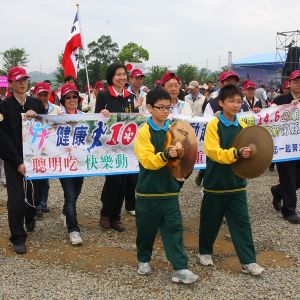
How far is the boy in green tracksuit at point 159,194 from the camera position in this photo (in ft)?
13.0

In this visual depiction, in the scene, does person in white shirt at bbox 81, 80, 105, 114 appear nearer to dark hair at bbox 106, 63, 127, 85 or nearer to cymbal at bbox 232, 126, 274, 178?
dark hair at bbox 106, 63, 127, 85

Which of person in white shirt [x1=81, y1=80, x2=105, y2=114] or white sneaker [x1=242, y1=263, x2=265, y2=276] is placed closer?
white sneaker [x1=242, y1=263, x2=265, y2=276]

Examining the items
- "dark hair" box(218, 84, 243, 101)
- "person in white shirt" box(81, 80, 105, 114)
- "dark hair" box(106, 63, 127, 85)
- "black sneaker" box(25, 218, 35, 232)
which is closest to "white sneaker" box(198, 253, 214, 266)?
"dark hair" box(218, 84, 243, 101)

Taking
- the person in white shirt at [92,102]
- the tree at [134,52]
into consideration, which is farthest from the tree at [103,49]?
the person in white shirt at [92,102]

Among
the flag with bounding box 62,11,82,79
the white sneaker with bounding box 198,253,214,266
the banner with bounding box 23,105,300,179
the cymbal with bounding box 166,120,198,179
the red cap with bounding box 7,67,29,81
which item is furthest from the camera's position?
the flag with bounding box 62,11,82,79

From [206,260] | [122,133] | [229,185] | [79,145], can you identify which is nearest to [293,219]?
[206,260]

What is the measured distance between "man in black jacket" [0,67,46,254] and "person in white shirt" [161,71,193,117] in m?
1.69

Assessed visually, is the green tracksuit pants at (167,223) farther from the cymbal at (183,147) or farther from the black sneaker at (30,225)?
the black sneaker at (30,225)

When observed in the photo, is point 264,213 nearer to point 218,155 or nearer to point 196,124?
point 196,124

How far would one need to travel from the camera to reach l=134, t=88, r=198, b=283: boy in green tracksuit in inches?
156

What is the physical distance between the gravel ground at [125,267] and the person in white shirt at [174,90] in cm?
148

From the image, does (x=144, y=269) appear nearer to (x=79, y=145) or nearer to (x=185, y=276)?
(x=185, y=276)

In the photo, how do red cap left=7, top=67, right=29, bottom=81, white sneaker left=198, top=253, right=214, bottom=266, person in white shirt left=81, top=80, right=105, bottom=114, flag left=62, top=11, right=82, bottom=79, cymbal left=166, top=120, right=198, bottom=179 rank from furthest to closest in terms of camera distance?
person in white shirt left=81, top=80, right=105, bottom=114 < flag left=62, top=11, right=82, bottom=79 < red cap left=7, top=67, right=29, bottom=81 < white sneaker left=198, top=253, right=214, bottom=266 < cymbal left=166, top=120, right=198, bottom=179

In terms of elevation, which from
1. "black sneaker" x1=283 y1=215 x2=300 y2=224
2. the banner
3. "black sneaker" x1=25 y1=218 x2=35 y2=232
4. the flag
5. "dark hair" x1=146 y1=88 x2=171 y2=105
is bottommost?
"black sneaker" x1=283 y1=215 x2=300 y2=224
